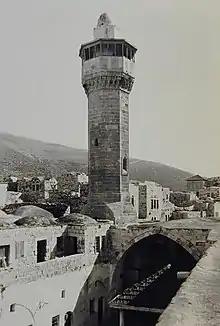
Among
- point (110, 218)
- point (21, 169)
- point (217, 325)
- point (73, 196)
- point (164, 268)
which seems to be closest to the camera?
point (217, 325)

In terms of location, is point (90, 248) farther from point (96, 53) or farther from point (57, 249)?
point (96, 53)

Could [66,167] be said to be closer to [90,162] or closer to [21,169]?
[21,169]

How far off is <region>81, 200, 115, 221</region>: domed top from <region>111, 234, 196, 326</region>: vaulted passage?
0.74 meters

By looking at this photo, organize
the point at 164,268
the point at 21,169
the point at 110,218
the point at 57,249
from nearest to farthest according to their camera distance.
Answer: the point at 57,249 < the point at 110,218 < the point at 164,268 < the point at 21,169

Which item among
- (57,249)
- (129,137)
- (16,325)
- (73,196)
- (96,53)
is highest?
(96,53)

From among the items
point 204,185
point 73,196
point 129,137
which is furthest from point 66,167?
point 129,137

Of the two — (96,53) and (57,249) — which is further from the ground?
(96,53)

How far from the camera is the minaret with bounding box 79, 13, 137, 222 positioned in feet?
27.9

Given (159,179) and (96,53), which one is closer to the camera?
(96,53)

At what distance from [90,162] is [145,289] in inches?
98.0

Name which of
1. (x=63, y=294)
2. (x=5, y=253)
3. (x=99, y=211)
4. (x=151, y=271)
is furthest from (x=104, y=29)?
(x=151, y=271)

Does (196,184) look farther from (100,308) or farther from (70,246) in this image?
(70,246)

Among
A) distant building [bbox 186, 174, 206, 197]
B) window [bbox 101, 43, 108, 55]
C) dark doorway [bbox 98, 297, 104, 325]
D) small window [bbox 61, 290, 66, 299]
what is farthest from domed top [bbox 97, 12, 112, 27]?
distant building [bbox 186, 174, 206, 197]

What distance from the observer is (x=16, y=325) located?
586 centimetres
